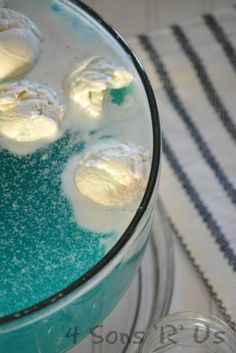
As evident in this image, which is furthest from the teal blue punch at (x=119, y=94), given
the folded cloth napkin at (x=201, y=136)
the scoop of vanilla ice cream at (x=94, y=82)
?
the folded cloth napkin at (x=201, y=136)

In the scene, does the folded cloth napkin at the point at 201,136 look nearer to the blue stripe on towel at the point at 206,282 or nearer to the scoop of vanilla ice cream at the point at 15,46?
the blue stripe on towel at the point at 206,282

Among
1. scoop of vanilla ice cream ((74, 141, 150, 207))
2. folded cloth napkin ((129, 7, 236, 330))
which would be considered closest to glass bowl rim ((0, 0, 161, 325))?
scoop of vanilla ice cream ((74, 141, 150, 207))

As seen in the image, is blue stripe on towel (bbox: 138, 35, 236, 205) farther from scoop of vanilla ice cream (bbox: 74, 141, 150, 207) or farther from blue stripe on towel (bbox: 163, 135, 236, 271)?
scoop of vanilla ice cream (bbox: 74, 141, 150, 207)

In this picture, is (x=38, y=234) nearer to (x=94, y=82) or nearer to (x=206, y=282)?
(x=94, y=82)

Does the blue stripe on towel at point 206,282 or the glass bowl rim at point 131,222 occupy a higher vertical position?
the glass bowl rim at point 131,222

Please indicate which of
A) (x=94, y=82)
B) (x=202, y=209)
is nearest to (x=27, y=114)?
(x=94, y=82)
